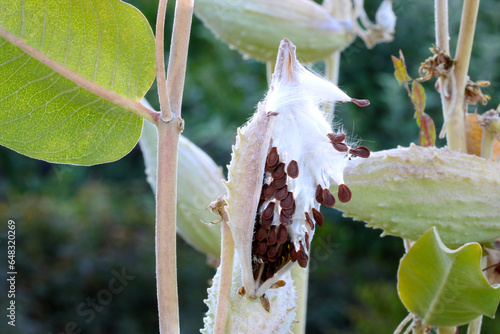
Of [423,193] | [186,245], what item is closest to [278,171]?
[423,193]

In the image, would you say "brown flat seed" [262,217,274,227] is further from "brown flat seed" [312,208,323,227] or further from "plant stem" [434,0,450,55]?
"plant stem" [434,0,450,55]

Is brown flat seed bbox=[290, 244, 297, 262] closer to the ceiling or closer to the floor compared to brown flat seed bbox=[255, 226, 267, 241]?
closer to the floor

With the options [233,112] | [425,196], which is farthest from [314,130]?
[233,112]

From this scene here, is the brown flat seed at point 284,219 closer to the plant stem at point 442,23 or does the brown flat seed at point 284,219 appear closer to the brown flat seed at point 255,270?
the brown flat seed at point 255,270

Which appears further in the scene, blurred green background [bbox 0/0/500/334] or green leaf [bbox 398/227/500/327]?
blurred green background [bbox 0/0/500/334]

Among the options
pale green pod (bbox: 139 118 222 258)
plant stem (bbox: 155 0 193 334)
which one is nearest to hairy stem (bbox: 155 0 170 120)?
plant stem (bbox: 155 0 193 334)

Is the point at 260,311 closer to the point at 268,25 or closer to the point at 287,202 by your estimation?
the point at 287,202
